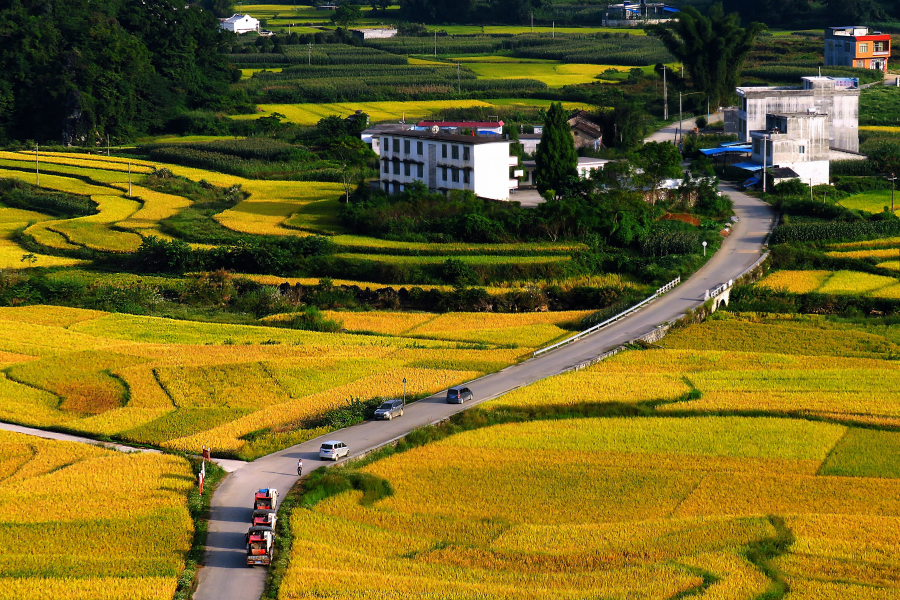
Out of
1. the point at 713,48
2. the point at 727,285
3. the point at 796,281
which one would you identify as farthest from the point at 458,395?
the point at 713,48

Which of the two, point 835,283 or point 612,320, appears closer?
point 612,320

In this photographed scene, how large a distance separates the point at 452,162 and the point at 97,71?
182 feet

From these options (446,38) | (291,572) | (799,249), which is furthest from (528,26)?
(291,572)

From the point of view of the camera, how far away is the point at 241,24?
604ft

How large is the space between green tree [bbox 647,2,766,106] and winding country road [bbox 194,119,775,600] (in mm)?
45994

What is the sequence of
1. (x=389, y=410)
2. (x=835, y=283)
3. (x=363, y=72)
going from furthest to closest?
(x=363, y=72)
(x=835, y=283)
(x=389, y=410)

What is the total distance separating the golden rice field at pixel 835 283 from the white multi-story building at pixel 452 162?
61.8ft

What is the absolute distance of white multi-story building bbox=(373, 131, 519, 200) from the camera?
7438 centimetres

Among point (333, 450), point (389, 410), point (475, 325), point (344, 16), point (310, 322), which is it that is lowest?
point (333, 450)

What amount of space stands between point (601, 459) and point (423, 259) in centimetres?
2934

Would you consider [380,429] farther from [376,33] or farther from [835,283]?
[376,33]

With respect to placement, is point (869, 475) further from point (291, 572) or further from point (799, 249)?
point (799, 249)

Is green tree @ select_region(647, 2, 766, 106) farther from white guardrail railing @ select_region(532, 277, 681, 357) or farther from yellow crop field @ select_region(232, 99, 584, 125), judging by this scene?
white guardrail railing @ select_region(532, 277, 681, 357)

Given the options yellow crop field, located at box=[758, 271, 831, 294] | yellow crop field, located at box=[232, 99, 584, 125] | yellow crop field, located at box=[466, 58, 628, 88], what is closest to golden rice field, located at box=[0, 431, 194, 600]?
yellow crop field, located at box=[758, 271, 831, 294]
